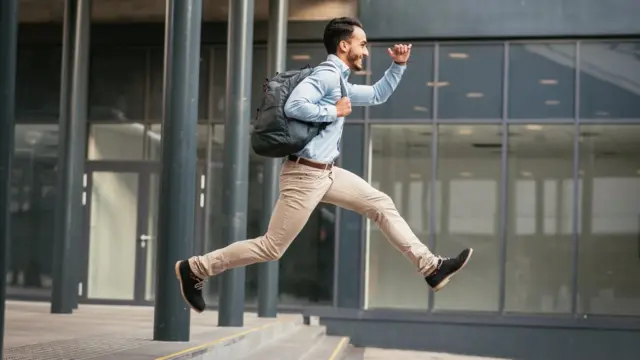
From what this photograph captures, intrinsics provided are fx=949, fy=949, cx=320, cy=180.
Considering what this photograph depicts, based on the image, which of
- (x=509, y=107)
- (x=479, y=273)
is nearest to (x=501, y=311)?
(x=479, y=273)

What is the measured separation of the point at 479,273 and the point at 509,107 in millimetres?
2835

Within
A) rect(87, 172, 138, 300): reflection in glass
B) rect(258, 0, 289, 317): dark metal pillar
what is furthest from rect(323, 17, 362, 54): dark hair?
rect(87, 172, 138, 300): reflection in glass

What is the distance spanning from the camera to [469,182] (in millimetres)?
16062

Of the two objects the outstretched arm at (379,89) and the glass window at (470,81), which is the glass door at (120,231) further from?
the outstretched arm at (379,89)

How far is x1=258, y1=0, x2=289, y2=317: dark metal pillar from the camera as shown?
14164 mm

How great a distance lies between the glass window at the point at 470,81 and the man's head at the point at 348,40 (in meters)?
10.2

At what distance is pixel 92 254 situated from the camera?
1684cm

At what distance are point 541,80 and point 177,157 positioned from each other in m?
8.83

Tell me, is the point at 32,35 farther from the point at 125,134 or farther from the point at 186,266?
the point at 186,266

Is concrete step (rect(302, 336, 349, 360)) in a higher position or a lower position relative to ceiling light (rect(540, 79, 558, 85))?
lower

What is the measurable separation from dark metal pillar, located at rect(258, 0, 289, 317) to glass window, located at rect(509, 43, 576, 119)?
13.3 ft

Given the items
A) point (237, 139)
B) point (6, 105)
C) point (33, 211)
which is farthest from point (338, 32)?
point (33, 211)

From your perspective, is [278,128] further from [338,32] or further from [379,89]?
[379,89]

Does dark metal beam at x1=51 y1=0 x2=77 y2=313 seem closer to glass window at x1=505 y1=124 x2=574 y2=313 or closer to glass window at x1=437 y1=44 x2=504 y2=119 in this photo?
glass window at x1=437 y1=44 x2=504 y2=119
